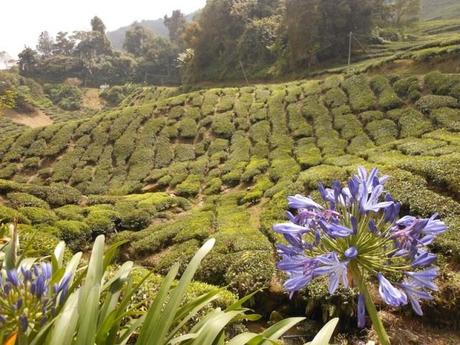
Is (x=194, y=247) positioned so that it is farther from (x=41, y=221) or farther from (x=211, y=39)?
(x=211, y=39)

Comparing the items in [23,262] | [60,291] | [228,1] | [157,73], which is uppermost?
[228,1]

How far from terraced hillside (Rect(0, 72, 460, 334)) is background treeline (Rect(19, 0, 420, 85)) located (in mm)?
8094

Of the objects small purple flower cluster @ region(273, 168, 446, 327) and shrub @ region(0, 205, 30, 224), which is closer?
small purple flower cluster @ region(273, 168, 446, 327)

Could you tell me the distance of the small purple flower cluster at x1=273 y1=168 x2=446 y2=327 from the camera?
1883 mm

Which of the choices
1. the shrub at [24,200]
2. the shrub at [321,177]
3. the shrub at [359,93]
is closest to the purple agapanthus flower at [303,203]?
the shrub at [321,177]

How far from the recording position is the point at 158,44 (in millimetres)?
76875

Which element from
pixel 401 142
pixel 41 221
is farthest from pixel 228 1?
pixel 41 221

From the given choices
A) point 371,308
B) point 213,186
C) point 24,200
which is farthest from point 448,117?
point 371,308

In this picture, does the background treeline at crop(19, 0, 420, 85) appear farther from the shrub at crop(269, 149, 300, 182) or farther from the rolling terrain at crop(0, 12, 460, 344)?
the shrub at crop(269, 149, 300, 182)

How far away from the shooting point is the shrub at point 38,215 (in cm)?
1314

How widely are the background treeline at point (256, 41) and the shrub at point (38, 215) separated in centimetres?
2460

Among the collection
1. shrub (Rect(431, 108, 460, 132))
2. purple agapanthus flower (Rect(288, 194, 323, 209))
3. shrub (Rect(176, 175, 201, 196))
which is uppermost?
purple agapanthus flower (Rect(288, 194, 323, 209))

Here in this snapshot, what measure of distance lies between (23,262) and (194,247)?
7.48 meters

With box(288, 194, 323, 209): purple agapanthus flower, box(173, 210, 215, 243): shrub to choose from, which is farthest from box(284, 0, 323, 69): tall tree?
box(288, 194, 323, 209): purple agapanthus flower
